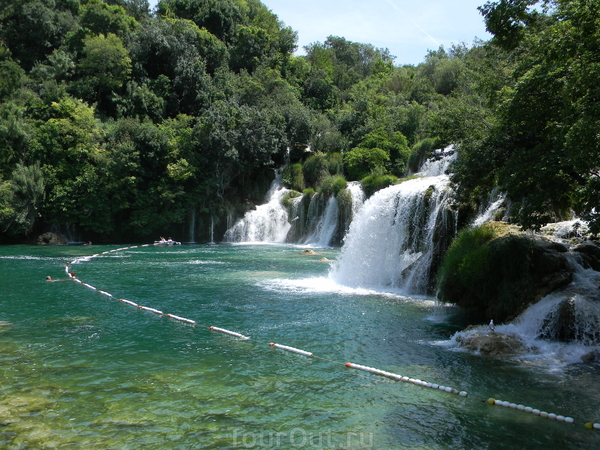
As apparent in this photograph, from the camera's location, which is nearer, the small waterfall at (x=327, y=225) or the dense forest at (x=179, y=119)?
the small waterfall at (x=327, y=225)

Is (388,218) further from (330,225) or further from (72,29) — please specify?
(72,29)

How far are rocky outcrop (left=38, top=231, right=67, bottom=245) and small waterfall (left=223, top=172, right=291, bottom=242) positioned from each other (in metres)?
12.0

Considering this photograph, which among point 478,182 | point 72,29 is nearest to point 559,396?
point 478,182

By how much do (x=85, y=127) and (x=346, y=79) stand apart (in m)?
34.1

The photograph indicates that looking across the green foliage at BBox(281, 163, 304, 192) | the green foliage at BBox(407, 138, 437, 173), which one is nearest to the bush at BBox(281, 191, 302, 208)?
the green foliage at BBox(281, 163, 304, 192)

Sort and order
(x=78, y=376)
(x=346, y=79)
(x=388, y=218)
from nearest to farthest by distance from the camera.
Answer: (x=78, y=376) → (x=388, y=218) → (x=346, y=79)

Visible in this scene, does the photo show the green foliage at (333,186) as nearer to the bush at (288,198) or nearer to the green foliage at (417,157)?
the bush at (288,198)

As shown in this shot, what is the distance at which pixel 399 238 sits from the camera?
18.8 metres

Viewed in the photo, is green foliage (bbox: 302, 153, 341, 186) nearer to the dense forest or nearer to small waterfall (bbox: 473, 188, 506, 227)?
the dense forest

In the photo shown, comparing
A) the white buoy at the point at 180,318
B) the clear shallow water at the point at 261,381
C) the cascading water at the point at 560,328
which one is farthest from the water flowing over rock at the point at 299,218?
the cascading water at the point at 560,328

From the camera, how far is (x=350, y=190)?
1308 inches

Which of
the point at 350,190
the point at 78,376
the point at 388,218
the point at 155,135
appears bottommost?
the point at 78,376

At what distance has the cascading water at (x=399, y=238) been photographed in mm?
16814

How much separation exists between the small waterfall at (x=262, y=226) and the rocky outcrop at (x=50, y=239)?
12.0 m
